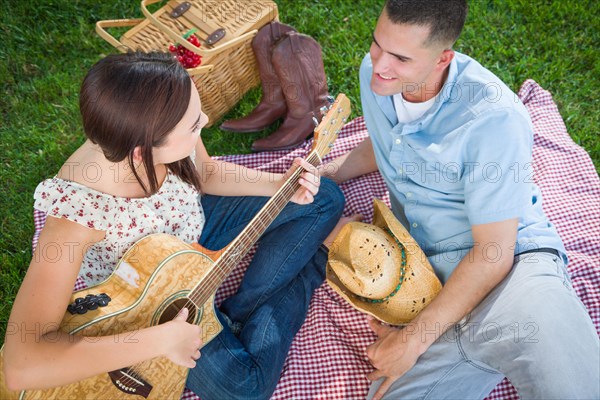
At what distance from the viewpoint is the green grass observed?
303 centimetres

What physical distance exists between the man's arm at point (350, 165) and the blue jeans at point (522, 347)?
0.87 meters

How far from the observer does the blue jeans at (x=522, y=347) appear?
5.97 ft

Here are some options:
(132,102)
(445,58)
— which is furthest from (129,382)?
(445,58)

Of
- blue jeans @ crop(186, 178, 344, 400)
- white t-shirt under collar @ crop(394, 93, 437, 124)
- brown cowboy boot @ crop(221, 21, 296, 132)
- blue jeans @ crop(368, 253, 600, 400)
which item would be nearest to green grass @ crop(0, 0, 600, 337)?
brown cowboy boot @ crop(221, 21, 296, 132)

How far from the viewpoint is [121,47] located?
8.05 ft

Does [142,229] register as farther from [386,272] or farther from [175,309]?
[386,272]

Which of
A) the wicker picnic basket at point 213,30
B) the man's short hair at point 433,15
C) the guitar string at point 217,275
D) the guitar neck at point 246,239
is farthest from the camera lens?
the wicker picnic basket at point 213,30

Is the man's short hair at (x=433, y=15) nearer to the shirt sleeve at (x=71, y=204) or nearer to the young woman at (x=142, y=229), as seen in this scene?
the young woman at (x=142, y=229)

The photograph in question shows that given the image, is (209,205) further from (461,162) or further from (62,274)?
(461,162)

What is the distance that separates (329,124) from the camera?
218 cm

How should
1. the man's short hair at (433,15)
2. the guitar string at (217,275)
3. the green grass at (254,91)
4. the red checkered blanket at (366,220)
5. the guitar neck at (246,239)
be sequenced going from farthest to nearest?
the green grass at (254,91) < the red checkered blanket at (366,220) < the guitar neck at (246,239) < the guitar string at (217,275) < the man's short hair at (433,15)

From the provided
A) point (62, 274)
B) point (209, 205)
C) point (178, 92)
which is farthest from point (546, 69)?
point (62, 274)

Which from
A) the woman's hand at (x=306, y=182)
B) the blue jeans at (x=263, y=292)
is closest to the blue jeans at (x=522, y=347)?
the blue jeans at (x=263, y=292)

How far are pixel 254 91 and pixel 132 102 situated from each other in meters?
1.66
